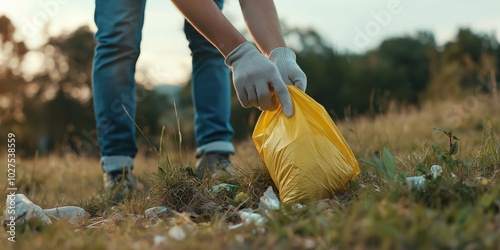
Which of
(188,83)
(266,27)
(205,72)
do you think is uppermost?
(266,27)

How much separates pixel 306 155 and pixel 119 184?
3.13ft

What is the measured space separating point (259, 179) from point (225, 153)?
736mm

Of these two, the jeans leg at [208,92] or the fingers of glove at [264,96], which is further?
the jeans leg at [208,92]

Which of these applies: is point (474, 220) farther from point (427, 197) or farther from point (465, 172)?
point (465, 172)

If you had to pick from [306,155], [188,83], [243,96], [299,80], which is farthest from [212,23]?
[188,83]

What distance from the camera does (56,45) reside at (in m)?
25.0

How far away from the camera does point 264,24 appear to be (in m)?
2.22

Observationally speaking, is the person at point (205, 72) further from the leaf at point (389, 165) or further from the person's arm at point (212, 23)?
the leaf at point (389, 165)

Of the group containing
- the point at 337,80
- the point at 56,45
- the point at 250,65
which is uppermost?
the point at 56,45

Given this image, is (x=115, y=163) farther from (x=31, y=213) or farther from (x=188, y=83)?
(x=188, y=83)

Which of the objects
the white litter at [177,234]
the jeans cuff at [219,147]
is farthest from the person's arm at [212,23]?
the white litter at [177,234]

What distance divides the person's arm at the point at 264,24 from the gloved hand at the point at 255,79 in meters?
0.27

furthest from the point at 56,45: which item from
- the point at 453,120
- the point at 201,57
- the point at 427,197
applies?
the point at 427,197

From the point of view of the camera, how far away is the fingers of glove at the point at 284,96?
5.99ft
